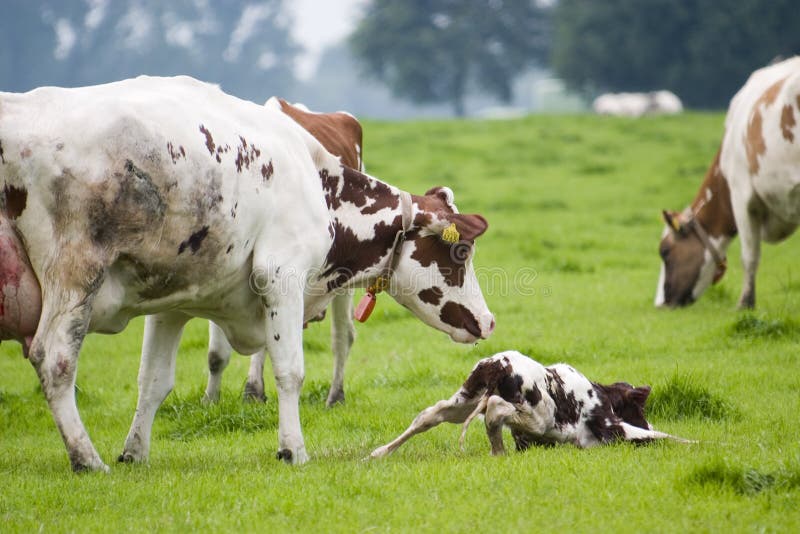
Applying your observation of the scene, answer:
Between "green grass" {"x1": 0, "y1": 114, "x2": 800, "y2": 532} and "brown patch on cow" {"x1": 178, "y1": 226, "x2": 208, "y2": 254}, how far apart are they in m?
1.32

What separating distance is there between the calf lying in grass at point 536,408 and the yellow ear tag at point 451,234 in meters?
1.07

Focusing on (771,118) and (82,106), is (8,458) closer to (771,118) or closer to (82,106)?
(82,106)

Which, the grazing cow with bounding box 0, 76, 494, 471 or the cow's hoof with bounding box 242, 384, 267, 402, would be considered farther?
the cow's hoof with bounding box 242, 384, 267, 402

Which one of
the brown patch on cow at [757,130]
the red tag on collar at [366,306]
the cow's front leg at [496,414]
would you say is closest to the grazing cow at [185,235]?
the red tag on collar at [366,306]

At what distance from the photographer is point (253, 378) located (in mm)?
9828

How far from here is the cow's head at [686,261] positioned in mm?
13992

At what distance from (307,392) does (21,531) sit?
461 cm

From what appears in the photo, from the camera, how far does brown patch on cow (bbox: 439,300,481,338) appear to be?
327 inches

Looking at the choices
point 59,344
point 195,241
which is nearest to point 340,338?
point 195,241

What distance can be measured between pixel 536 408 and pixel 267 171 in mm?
2244

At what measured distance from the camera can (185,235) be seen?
6750 mm

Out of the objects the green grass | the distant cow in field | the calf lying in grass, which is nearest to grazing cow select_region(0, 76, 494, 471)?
the green grass

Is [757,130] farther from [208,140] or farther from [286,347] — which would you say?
[208,140]

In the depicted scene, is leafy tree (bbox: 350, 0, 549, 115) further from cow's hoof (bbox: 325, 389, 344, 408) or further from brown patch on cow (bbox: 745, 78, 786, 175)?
cow's hoof (bbox: 325, 389, 344, 408)
